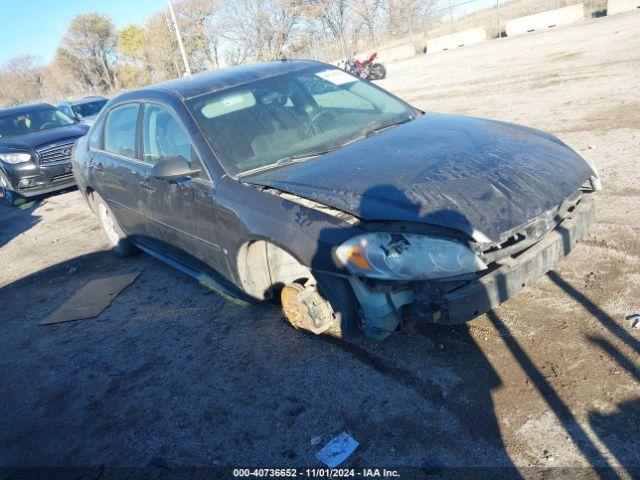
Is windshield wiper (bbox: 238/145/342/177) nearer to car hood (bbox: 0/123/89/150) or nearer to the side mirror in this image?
the side mirror

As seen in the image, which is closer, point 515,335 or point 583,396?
point 583,396

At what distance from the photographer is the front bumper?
897 cm

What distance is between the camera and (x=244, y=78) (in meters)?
3.92

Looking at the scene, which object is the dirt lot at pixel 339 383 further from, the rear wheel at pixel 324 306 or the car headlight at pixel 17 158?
the car headlight at pixel 17 158

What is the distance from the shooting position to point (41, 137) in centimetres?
948

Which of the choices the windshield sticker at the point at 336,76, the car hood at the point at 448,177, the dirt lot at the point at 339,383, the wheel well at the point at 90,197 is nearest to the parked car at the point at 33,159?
the wheel well at the point at 90,197

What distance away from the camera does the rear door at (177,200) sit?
3410mm

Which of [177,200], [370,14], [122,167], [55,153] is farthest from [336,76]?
[370,14]

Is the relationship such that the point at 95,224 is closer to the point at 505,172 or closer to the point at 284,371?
the point at 284,371

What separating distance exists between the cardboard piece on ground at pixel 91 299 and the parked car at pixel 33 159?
5.14m

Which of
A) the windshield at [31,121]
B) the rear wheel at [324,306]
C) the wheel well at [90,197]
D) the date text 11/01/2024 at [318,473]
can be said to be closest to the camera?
the date text 11/01/2024 at [318,473]

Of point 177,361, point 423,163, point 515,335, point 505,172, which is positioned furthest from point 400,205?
point 177,361

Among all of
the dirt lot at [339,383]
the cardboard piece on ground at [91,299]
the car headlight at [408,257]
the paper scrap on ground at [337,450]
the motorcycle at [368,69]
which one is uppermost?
the motorcycle at [368,69]

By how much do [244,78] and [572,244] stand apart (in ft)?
8.80
